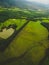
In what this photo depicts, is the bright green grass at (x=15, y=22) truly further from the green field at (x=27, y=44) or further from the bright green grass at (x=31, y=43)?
the bright green grass at (x=31, y=43)

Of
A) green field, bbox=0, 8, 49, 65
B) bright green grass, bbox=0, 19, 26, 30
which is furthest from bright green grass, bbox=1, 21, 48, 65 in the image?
bright green grass, bbox=0, 19, 26, 30

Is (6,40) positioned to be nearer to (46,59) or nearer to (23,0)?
(46,59)

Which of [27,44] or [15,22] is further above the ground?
[15,22]

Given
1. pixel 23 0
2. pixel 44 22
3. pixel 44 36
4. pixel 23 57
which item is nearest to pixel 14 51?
pixel 23 57

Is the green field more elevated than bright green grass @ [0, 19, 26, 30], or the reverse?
bright green grass @ [0, 19, 26, 30]

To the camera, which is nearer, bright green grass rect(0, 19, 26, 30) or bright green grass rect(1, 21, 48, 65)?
bright green grass rect(1, 21, 48, 65)

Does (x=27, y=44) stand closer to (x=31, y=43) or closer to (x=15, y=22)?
(x=31, y=43)

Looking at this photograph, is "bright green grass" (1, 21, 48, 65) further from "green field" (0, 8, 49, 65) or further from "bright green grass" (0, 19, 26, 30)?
"bright green grass" (0, 19, 26, 30)

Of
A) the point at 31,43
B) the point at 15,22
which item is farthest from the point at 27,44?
the point at 15,22
